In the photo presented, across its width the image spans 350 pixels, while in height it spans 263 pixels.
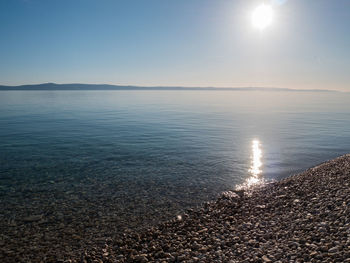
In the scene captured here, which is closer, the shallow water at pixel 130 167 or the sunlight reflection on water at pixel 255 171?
the shallow water at pixel 130 167

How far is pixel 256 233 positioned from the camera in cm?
891

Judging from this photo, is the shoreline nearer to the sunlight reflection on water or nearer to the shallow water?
the shallow water

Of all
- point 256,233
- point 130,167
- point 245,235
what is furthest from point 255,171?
point 245,235

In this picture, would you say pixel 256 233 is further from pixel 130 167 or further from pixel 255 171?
pixel 130 167

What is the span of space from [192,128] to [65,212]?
28211mm

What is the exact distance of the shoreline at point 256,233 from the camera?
7.27m

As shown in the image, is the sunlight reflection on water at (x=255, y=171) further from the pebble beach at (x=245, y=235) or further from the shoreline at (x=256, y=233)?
the pebble beach at (x=245, y=235)

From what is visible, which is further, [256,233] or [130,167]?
[130,167]

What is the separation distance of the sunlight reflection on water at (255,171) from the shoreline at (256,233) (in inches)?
111

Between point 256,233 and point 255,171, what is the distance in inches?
426

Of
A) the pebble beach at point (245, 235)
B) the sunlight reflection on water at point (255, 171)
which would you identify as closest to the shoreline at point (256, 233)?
the pebble beach at point (245, 235)

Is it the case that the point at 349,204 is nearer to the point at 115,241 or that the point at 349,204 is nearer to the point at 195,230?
the point at 195,230

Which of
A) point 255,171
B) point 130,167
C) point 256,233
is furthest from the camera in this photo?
point 130,167

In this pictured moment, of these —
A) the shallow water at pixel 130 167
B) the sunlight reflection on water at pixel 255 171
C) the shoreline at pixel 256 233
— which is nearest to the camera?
the shoreline at pixel 256 233
